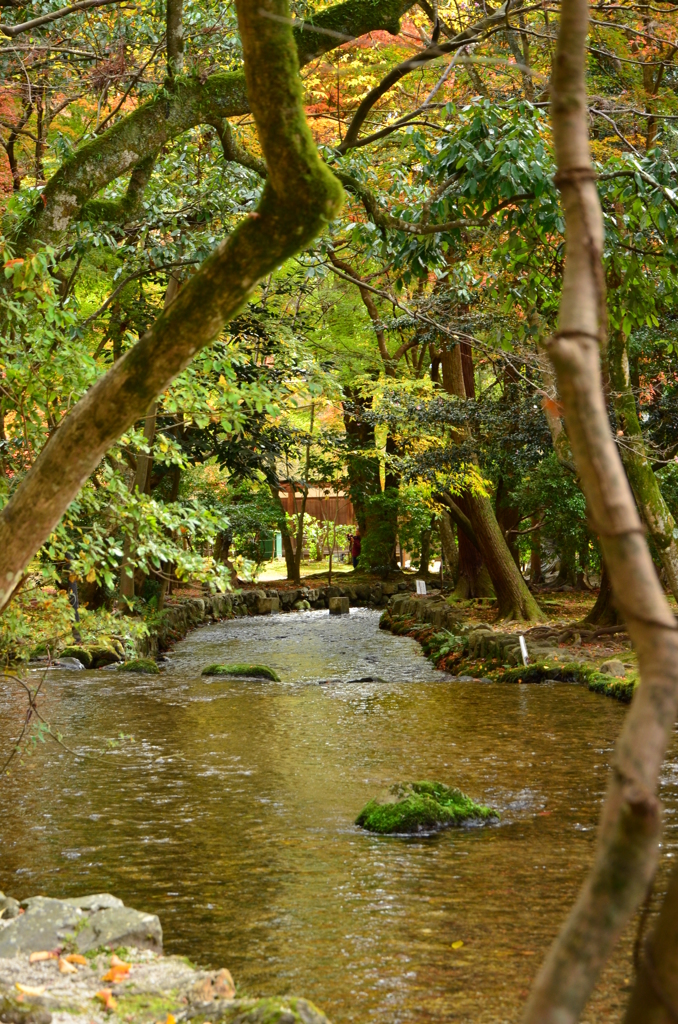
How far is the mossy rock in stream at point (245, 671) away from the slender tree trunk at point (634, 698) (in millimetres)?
13147

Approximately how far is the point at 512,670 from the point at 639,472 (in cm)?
314

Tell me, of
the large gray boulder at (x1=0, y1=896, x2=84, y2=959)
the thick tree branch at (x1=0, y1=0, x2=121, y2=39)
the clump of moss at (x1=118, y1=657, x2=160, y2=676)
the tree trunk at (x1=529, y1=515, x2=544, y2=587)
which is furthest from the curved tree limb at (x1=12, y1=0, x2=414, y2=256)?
the tree trunk at (x1=529, y1=515, x2=544, y2=587)

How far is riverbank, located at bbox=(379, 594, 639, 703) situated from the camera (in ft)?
40.1

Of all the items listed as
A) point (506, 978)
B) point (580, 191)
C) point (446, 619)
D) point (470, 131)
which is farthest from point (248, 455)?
point (580, 191)

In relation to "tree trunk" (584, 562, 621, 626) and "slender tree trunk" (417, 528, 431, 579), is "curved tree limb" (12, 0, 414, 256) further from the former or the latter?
"slender tree trunk" (417, 528, 431, 579)

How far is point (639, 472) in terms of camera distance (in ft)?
42.3

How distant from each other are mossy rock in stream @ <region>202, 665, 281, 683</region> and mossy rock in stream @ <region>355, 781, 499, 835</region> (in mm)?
7494

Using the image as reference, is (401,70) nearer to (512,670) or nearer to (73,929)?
(73,929)

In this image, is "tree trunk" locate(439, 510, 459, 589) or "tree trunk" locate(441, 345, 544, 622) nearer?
"tree trunk" locate(441, 345, 544, 622)

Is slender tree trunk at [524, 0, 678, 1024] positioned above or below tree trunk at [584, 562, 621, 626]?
above

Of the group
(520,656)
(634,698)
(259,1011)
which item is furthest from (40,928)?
(520,656)

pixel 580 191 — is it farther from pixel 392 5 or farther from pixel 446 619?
pixel 446 619

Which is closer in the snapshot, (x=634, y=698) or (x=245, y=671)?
(x=634, y=698)

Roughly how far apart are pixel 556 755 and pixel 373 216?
5138 millimetres
